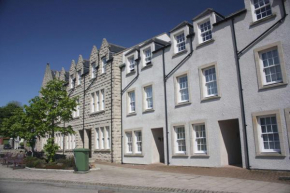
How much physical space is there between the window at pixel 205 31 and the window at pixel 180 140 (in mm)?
6306

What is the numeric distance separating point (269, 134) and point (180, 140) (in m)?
6.16

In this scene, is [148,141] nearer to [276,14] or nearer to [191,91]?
[191,91]

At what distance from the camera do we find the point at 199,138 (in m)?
16.5

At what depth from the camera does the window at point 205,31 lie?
16.8 m

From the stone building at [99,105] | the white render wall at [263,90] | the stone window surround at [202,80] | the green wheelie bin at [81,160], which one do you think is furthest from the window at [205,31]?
the green wheelie bin at [81,160]

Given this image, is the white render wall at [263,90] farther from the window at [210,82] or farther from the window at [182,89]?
the window at [182,89]

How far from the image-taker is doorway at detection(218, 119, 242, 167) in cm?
1549

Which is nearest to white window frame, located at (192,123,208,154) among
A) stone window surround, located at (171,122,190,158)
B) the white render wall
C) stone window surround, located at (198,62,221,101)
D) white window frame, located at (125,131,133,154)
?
stone window surround, located at (171,122,190,158)

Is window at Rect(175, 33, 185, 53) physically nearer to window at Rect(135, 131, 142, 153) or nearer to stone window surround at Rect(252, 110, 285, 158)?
stone window surround at Rect(252, 110, 285, 158)

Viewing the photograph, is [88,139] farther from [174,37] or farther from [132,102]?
[174,37]

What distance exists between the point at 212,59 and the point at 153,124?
687 centimetres

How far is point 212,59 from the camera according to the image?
16.2 m

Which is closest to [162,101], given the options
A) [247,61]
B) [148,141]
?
[148,141]

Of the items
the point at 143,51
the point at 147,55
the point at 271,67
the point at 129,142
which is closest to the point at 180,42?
the point at 147,55
